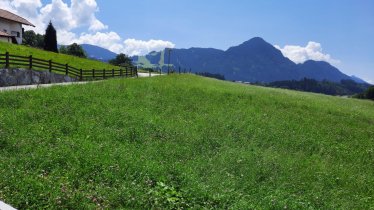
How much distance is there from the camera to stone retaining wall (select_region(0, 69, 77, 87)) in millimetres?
32844

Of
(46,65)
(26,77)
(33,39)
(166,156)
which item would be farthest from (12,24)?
(166,156)

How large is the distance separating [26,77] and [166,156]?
27.4 m

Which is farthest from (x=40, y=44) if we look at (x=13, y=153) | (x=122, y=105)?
(x=13, y=153)

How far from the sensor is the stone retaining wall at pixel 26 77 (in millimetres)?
32844

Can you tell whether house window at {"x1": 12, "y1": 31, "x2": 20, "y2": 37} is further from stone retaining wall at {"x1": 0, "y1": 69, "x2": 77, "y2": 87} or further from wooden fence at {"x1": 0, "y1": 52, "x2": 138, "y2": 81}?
stone retaining wall at {"x1": 0, "y1": 69, "x2": 77, "y2": 87}

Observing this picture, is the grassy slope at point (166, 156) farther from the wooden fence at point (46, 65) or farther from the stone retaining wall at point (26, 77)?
the wooden fence at point (46, 65)

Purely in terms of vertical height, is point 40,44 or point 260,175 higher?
point 40,44

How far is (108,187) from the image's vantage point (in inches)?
419

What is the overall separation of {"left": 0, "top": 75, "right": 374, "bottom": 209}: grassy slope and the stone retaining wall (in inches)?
449

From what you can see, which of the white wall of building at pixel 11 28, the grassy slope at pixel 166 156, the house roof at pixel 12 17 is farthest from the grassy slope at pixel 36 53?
the house roof at pixel 12 17

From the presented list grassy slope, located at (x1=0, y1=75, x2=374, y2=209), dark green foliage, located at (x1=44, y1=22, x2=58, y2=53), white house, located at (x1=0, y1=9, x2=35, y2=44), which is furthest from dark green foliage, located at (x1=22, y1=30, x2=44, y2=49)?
grassy slope, located at (x1=0, y1=75, x2=374, y2=209)

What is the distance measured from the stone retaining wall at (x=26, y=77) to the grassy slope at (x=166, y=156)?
11.4 metres

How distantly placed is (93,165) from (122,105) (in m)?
10.9

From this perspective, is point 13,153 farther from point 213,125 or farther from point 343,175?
point 343,175
